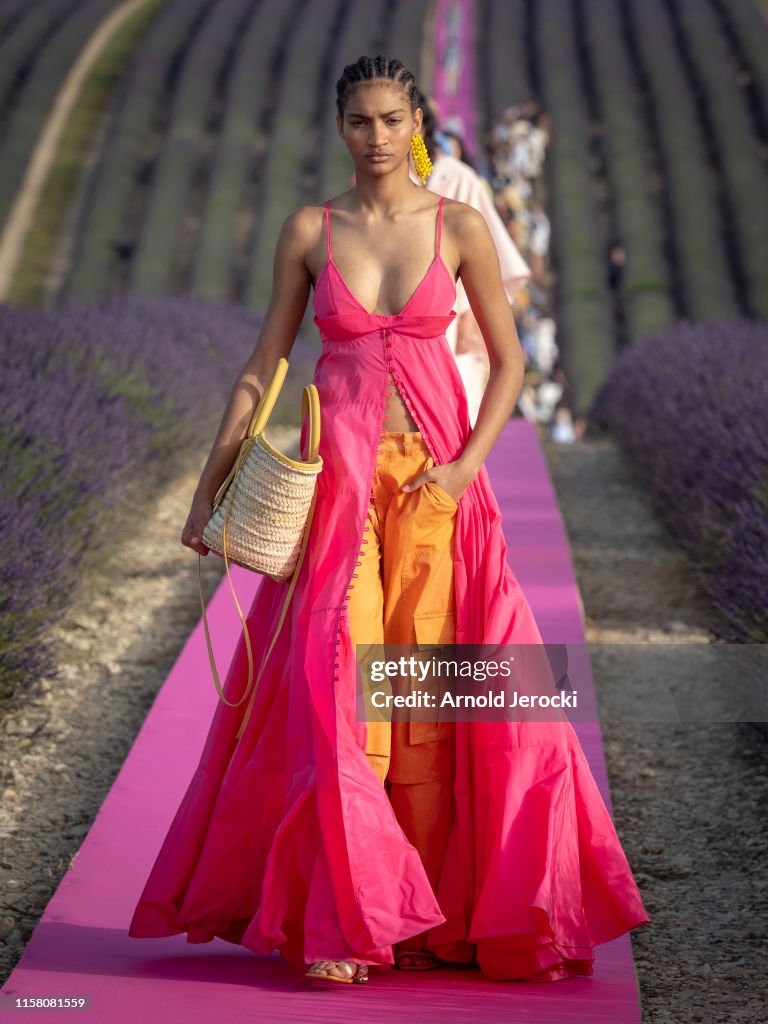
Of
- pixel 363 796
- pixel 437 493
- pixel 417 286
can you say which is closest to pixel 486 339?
pixel 417 286

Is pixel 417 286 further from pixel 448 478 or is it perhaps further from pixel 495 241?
pixel 495 241

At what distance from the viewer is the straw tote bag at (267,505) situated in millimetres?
2350

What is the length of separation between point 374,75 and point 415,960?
1390mm

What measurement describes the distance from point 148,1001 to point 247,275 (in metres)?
15.1

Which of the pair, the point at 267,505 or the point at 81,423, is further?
the point at 81,423

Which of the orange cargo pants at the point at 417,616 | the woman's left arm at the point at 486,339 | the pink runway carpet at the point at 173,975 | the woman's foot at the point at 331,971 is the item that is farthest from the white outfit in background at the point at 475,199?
the woman's foot at the point at 331,971

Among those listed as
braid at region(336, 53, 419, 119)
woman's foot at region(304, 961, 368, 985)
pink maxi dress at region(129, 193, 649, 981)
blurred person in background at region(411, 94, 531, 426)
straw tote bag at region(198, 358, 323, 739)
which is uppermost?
blurred person in background at region(411, 94, 531, 426)

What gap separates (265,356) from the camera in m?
2.56

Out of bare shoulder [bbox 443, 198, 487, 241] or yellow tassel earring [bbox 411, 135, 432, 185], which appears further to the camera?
yellow tassel earring [bbox 411, 135, 432, 185]

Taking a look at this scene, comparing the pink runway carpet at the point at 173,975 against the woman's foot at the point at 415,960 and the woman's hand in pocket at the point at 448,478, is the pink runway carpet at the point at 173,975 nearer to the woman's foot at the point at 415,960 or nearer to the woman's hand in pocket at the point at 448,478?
the woman's foot at the point at 415,960

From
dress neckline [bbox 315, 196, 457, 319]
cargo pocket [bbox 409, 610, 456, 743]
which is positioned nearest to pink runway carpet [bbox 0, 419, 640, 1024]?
cargo pocket [bbox 409, 610, 456, 743]

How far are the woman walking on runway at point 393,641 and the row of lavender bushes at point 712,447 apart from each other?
1403 mm

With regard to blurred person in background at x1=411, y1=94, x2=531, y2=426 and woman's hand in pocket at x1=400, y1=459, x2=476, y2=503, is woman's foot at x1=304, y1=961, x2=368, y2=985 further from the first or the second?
blurred person in background at x1=411, y1=94, x2=531, y2=426

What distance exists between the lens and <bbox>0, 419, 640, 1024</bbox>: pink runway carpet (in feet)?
7.34
